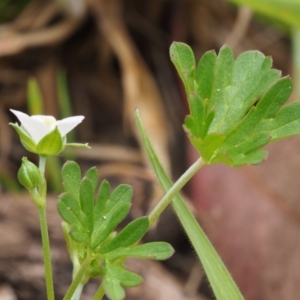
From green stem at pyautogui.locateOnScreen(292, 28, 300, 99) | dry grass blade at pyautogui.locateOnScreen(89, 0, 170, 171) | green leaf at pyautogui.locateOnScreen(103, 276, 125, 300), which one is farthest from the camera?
dry grass blade at pyautogui.locateOnScreen(89, 0, 170, 171)

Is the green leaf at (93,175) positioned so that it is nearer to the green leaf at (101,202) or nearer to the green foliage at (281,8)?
the green leaf at (101,202)

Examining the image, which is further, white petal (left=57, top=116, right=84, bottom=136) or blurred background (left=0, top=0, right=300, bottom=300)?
blurred background (left=0, top=0, right=300, bottom=300)

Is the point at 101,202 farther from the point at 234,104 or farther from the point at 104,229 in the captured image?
the point at 234,104

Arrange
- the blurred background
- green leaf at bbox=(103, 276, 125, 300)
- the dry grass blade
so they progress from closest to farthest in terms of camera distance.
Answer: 1. green leaf at bbox=(103, 276, 125, 300)
2. the blurred background
3. the dry grass blade

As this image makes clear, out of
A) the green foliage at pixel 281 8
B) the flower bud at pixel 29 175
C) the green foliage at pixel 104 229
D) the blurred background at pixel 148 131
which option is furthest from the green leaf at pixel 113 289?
the green foliage at pixel 281 8

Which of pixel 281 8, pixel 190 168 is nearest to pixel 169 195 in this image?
pixel 190 168

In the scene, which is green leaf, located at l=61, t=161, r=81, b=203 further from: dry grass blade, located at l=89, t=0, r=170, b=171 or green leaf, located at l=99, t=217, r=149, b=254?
dry grass blade, located at l=89, t=0, r=170, b=171

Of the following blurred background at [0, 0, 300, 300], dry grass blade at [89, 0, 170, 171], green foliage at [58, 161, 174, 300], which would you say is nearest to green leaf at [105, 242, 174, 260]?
green foliage at [58, 161, 174, 300]

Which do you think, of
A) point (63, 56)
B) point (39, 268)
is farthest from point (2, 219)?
point (63, 56)
